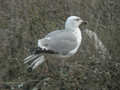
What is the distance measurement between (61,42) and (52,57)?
0.89ft

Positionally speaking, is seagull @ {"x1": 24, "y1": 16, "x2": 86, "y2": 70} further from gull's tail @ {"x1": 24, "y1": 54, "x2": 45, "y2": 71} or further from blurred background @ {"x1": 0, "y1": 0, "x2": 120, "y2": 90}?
blurred background @ {"x1": 0, "y1": 0, "x2": 120, "y2": 90}

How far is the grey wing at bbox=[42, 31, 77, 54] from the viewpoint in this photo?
397cm

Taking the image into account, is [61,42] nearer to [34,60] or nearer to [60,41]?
[60,41]

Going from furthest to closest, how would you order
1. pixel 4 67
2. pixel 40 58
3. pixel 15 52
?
pixel 15 52 < pixel 4 67 < pixel 40 58

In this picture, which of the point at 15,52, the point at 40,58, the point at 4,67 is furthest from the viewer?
the point at 15,52

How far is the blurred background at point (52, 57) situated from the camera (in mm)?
3734

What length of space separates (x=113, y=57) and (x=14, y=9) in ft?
6.61

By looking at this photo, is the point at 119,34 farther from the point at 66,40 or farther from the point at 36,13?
the point at 36,13

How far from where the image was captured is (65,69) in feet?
13.7

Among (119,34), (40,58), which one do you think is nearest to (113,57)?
(119,34)

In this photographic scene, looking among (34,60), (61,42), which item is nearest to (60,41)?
(61,42)

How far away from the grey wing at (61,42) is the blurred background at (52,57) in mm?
208

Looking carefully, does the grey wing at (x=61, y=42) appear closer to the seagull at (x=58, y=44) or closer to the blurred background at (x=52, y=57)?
the seagull at (x=58, y=44)

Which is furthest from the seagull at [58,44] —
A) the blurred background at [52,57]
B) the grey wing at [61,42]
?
the blurred background at [52,57]
